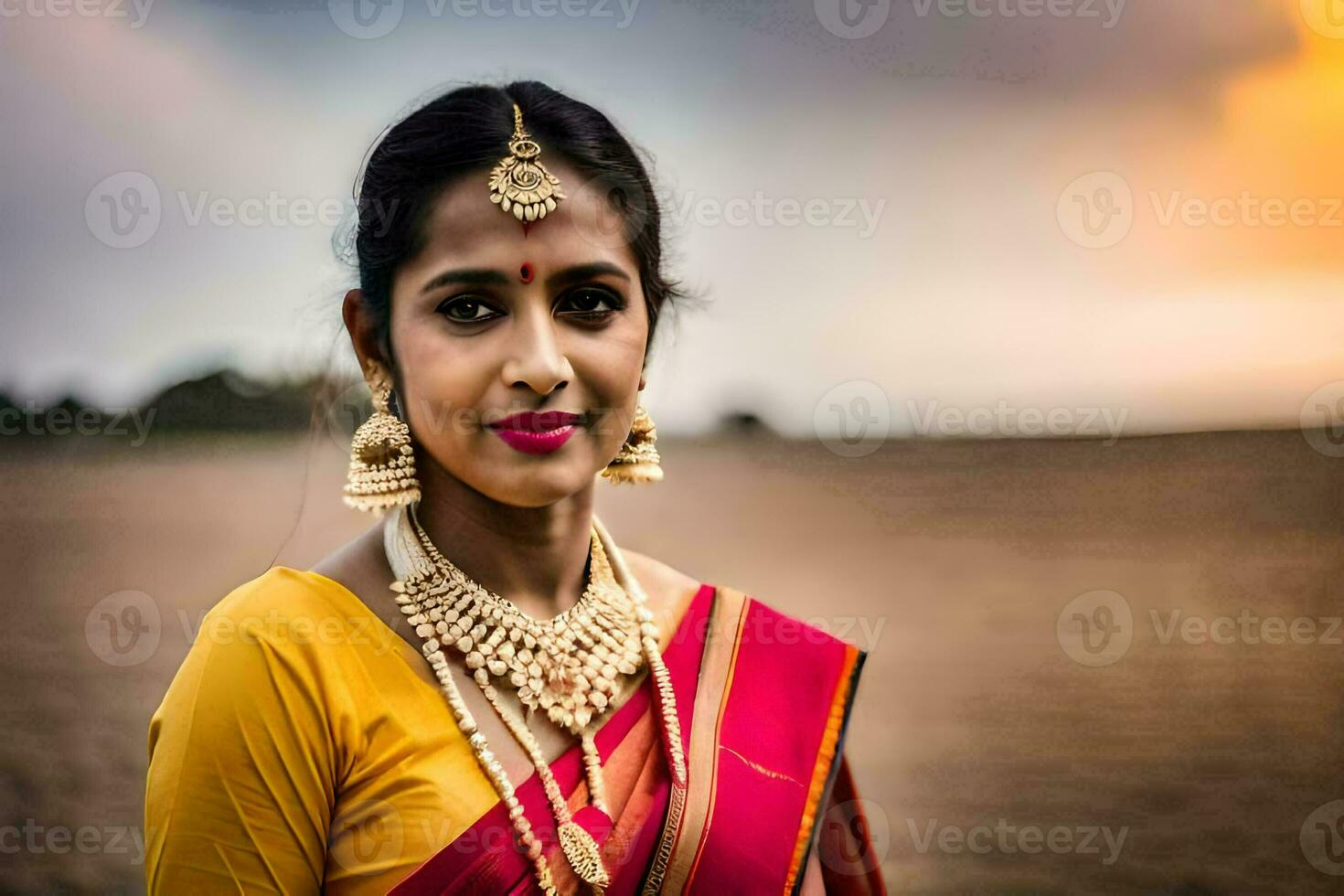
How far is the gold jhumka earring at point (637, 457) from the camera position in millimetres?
1664

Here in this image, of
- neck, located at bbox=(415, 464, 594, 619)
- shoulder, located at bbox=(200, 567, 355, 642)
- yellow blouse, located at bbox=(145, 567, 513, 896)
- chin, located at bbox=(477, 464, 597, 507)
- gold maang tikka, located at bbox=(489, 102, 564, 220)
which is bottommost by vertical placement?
yellow blouse, located at bbox=(145, 567, 513, 896)

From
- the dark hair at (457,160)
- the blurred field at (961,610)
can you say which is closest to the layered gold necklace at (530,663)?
the dark hair at (457,160)

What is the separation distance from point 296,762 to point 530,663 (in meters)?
0.36

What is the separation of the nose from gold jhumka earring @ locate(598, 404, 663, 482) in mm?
300

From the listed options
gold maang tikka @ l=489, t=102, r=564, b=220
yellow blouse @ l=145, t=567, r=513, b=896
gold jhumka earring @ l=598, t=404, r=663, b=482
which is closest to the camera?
yellow blouse @ l=145, t=567, r=513, b=896

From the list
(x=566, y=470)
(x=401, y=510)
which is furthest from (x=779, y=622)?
(x=401, y=510)

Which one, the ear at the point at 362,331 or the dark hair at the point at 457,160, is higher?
the dark hair at the point at 457,160

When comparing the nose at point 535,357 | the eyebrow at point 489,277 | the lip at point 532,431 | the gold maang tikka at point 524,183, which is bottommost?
the lip at point 532,431

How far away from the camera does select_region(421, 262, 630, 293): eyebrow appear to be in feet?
4.46

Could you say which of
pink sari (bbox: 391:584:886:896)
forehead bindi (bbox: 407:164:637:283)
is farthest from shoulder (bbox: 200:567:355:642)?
forehead bindi (bbox: 407:164:637:283)

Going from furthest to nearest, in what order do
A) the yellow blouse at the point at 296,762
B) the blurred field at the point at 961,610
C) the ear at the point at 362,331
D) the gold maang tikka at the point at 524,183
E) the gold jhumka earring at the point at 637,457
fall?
1. the blurred field at the point at 961,610
2. the gold jhumka earring at the point at 637,457
3. the ear at the point at 362,331
4. the gold maang tikka at the point at 524,183
5. the yellow blouse at the point at 296,762

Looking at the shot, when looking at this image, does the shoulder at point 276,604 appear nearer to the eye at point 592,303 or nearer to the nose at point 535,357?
the nose at point 535,357

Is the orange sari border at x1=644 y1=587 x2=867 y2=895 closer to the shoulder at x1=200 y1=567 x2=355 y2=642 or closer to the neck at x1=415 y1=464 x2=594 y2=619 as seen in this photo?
the neck at x1=415 y1=464 x2=594 y2=619

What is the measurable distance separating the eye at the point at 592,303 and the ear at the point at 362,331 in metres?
0.30
